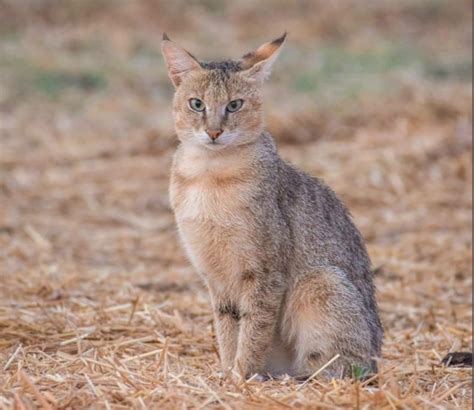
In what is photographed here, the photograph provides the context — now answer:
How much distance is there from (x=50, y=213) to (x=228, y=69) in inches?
171

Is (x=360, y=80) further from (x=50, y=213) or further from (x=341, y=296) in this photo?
(x=341, y=296)

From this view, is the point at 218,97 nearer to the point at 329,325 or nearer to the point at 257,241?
the point at 257,241

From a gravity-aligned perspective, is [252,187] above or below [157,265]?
above

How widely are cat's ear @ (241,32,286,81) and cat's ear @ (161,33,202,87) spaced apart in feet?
0.81

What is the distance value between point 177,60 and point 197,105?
1.06 ft

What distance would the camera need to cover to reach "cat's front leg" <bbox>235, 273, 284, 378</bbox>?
488 centimetres

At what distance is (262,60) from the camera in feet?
17.2

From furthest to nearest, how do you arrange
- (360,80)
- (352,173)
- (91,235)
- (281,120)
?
(360,80) → (281,120) → (352,173) → (91,235)

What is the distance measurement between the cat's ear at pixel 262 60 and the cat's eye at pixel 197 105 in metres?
0.29

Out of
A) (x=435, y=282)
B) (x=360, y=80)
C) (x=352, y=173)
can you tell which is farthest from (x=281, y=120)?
(x=435, y=282)

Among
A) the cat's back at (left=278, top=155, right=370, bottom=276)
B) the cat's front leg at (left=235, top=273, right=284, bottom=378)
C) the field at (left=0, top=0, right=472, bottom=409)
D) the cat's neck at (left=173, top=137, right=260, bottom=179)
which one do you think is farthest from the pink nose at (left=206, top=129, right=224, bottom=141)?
the field at (left=0, top=0, right=472, bottom=409)

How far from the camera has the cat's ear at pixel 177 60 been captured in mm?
5234

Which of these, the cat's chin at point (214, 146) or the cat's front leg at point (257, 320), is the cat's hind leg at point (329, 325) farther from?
the cat's chin at point (214, 146)

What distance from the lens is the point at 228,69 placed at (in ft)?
17.1
